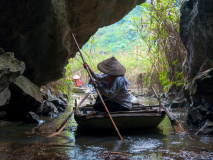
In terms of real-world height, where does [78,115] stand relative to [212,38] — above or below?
below

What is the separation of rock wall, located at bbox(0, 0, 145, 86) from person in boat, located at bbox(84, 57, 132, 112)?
1.15 metres

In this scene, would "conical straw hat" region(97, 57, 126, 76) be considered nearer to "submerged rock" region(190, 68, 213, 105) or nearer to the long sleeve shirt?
the long sleeve shirt

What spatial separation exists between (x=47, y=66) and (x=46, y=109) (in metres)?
1.88

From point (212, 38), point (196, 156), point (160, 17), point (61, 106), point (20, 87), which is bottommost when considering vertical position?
point (61, 106)

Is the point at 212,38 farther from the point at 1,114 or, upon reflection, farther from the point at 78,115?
the point at 1,114

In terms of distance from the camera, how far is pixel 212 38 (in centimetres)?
525

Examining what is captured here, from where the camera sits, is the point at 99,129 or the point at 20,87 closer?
the point at 99,129

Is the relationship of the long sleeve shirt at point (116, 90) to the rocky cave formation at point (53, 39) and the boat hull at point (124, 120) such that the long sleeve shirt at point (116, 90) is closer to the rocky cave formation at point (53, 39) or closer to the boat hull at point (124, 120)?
the boat hull at point (124, 120)

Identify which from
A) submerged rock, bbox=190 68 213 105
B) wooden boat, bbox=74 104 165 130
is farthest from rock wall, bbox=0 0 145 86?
submerged rock, bbox=190 68 213 105

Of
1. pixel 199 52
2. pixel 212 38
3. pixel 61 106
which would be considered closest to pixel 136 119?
pixel 212 38

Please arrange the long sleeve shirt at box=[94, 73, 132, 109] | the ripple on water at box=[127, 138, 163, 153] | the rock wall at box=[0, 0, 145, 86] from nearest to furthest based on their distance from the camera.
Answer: the ripple on water at box=[127, 138, 163, 153] → the long sleeve shirt at box=[94, 73, 132, 109] → the rock wall at box=[0, 0, 145, 86]

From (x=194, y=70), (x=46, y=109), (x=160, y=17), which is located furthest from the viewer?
(x=160, y=17)

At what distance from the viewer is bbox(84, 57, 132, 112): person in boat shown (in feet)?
15.9

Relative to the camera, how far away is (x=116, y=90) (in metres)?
4.87
